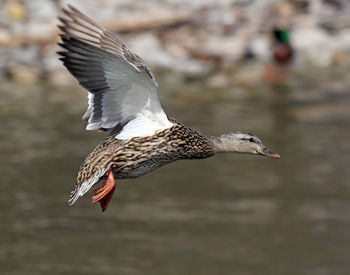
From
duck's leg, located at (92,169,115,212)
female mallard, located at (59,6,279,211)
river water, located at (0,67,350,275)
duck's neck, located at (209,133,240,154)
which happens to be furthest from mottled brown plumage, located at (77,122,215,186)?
river water, located at (0,67,350,275)

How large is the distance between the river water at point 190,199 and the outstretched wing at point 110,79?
5.88 meters

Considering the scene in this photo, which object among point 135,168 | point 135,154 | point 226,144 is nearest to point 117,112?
point 135,154

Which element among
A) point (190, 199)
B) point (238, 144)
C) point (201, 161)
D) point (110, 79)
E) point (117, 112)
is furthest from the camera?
point (201, 161)

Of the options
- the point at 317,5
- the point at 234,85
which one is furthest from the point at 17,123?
the point at 317,5

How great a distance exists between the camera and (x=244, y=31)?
21.7 meters

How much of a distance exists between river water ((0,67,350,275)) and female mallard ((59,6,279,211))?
18.6ft

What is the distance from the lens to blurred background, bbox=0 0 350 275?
1423cm

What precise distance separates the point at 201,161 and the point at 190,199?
5.93 ft

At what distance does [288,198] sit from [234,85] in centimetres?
522

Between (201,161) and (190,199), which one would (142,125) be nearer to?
(190,199)

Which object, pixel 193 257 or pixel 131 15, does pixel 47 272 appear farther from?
pixel 131 15

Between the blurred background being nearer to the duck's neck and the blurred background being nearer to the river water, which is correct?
the river water

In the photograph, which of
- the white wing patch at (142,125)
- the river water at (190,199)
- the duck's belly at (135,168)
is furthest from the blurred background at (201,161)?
the white wing patch at (142,125)

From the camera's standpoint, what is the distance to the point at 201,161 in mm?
17328
